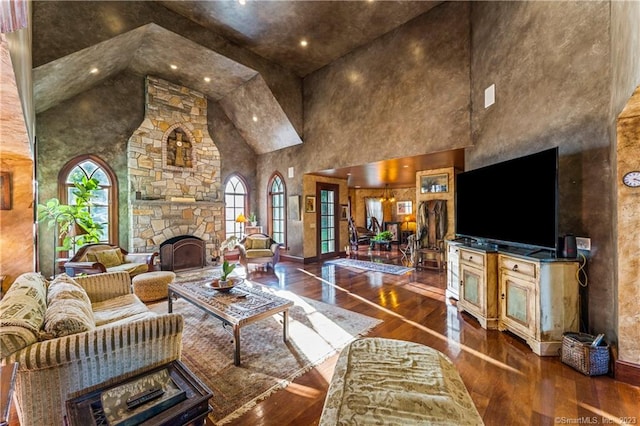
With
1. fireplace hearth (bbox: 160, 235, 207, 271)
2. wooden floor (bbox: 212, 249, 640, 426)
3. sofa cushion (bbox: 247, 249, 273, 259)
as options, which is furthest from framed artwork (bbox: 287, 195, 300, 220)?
wooden floor (bbox: 212, 249, 640, 426)

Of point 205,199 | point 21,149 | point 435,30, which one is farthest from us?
point 205,199

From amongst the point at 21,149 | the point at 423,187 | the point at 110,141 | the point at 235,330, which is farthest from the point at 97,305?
the point at 423,187

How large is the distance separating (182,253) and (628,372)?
23.3 ft

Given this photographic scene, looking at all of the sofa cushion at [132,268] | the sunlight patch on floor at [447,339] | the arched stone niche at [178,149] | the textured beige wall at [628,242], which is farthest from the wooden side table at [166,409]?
the arched stone niche at [178,149]

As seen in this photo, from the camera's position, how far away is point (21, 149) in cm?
337

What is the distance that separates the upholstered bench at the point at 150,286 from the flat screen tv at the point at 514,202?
4.51 meters

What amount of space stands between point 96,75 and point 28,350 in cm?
571

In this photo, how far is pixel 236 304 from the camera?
9.00ft

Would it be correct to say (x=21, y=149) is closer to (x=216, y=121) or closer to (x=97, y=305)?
(x=97, y=305)

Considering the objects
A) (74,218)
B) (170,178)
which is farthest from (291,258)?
(74,218)

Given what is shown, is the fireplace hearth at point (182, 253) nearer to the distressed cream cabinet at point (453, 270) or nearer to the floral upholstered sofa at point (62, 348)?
the floral upholstered sofa at point (62, 348)

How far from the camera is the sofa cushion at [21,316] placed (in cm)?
134

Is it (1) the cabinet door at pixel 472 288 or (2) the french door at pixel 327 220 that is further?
(2) the french door at pixel 327 220

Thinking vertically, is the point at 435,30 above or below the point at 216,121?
above
